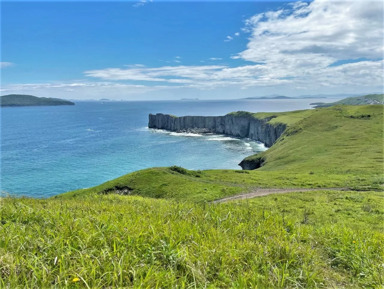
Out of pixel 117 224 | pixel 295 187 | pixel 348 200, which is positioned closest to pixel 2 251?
pixel 117 224

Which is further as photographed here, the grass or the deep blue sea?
the deep blue sea

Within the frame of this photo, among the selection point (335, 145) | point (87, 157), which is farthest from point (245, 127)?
point (87, 157)

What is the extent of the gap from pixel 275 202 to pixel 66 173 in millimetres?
78683

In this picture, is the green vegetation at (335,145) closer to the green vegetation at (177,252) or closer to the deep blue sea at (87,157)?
the deep blue sea at (87,157)

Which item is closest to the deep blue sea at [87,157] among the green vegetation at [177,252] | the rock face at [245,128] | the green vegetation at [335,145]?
the rock face at [245,128]

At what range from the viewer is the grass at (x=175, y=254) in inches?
186

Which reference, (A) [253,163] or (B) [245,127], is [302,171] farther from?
(B) [245,127]

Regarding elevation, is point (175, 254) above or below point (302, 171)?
above

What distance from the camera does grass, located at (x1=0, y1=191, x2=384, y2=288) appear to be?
4730mm

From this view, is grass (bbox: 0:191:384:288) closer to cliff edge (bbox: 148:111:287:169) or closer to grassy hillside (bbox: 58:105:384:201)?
grassy hillside (bbox: 58:105:384:201)

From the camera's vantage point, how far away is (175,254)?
18.3ft

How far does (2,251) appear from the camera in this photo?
5094 mm

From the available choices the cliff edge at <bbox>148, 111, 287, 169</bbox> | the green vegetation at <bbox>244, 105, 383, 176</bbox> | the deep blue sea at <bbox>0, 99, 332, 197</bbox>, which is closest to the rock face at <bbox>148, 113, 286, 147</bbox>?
the cliff edge at <bbox>148, 111, 287, 169</bbox>

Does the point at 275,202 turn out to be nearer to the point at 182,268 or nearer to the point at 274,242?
the point at 274,242
